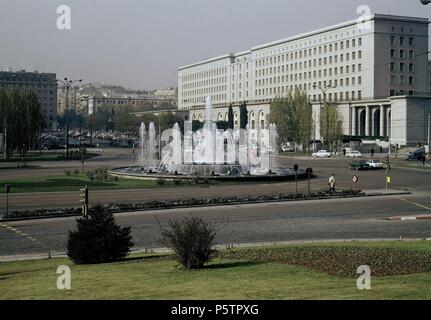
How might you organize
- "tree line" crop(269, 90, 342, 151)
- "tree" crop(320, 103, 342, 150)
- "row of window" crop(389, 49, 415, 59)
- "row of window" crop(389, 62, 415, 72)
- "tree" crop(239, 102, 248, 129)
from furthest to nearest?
1. "tree" crop(239, 102, 248, 129)
2. "row of window" crop(389, 62, 415, 72)
3. "row of window" crop(389, 49, 415, 59)
4. "tree line" crop(269, 90, 342, 151)
5. "tree" crop(320, 103, 342, 150)

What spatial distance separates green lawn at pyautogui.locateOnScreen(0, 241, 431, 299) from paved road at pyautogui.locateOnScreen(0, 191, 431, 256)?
682 centimetres

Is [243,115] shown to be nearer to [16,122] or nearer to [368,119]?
[368,119]

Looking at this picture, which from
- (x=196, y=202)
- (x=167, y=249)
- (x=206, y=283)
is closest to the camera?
(x=206, y=283)

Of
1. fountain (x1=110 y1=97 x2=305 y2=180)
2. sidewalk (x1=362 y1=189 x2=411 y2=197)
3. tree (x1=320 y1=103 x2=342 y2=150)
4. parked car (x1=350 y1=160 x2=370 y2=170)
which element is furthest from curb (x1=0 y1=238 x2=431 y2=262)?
tree (x1=320 y1=103 x2=342 y2=150)

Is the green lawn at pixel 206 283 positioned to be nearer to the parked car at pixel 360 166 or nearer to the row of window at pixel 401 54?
the parked car at pixel 360 166

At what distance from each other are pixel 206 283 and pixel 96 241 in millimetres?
5902

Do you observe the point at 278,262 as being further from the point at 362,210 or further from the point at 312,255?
the point at 362,210

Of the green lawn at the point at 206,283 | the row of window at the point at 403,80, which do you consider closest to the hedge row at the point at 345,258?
the green lawn at the point at 206,283

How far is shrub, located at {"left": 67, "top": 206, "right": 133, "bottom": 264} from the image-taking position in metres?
17.7

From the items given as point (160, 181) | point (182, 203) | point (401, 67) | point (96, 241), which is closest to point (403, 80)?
point (401, 67)

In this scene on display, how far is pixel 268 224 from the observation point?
94.0 feet

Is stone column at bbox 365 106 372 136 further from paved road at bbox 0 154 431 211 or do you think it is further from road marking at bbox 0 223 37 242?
road marking at bbox 0 223 37 242

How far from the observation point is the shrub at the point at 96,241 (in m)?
17.7

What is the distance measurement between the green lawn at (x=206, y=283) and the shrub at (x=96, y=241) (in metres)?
0.71
